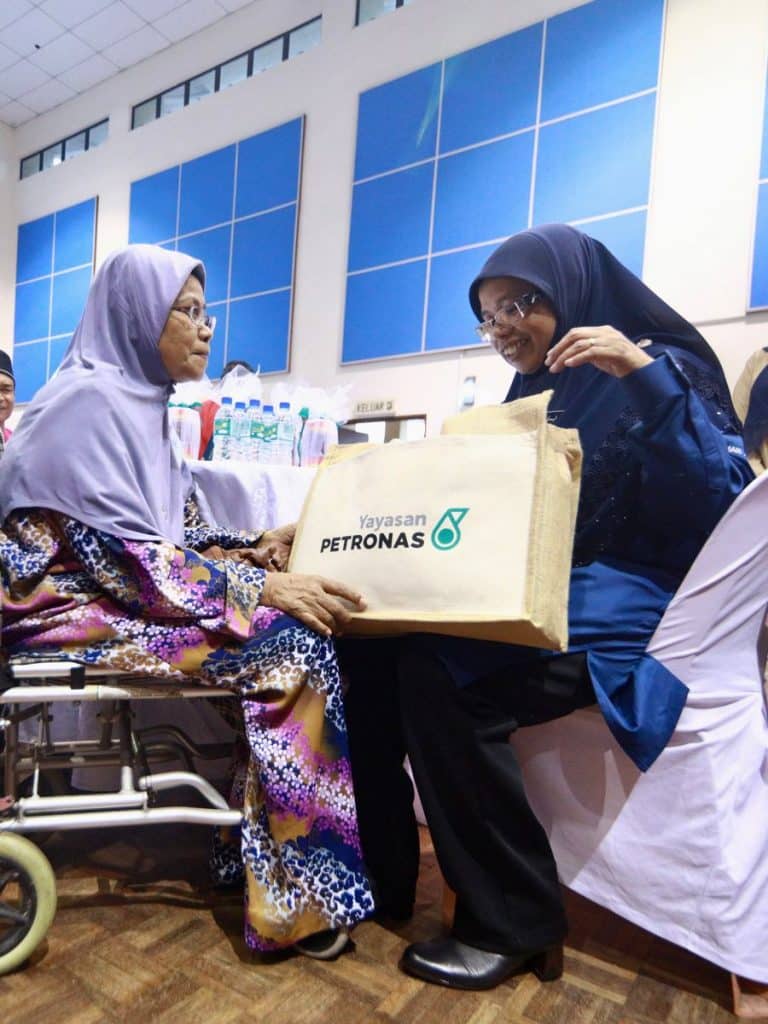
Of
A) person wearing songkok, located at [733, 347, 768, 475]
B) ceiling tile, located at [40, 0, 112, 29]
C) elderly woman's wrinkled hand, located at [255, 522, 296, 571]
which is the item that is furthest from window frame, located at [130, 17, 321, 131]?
elderly woman's wrinkled hand, located at [255, 522, 296, 571]

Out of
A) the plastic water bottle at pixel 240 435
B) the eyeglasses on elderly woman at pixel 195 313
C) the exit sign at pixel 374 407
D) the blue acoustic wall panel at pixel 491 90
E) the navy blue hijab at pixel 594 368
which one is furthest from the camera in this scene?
the exit sign at pixel 374 407

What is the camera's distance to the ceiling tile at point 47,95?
4.95 m

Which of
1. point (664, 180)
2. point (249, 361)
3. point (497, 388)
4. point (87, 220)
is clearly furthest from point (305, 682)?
point (87, 220)

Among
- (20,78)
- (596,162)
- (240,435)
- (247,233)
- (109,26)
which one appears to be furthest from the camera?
(20,78)

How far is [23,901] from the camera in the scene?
3.20 feet

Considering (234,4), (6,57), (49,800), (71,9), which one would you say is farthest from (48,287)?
(49,800)

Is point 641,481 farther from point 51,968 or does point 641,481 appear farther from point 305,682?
point 51,968

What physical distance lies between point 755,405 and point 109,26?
446cm

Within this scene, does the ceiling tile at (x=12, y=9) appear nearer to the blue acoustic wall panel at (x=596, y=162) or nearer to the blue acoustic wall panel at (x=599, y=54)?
the blue acoustic wall panel at (x=599, y=54)

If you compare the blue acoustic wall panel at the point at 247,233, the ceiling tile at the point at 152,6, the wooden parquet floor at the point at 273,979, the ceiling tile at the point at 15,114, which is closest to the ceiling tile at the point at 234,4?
the ceiling tile at the point at 152,6

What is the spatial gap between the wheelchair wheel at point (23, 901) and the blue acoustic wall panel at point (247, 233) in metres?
3.01

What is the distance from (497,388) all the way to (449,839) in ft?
7.19

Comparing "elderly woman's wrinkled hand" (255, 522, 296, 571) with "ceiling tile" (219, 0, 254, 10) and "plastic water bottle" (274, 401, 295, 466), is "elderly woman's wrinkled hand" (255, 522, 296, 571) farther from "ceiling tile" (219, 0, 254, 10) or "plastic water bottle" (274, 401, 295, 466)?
"ceiling tile" (219, 0, 254, 10)

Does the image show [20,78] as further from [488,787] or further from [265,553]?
[488,787]
